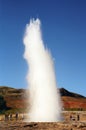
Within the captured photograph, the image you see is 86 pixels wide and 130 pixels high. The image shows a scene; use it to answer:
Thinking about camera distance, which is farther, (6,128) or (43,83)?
(43,83)

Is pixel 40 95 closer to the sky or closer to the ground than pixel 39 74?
closer to the ground

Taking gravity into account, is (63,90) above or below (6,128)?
above

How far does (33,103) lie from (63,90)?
44813mm

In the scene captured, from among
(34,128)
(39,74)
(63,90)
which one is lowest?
(34,128)

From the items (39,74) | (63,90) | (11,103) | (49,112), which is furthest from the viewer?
(63,90)

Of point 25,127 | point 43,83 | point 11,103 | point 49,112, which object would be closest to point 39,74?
point 43,83

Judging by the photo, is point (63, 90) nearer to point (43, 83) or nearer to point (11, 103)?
point (11, 103)

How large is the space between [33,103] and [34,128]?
9.20m

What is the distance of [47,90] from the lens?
28.7 meters

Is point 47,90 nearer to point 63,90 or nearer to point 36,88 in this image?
point 36,88

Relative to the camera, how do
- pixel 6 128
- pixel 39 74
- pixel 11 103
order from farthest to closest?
pixel 11 103 → pixel 39 74 → pixel 6 128

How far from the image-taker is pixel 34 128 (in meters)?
19.7

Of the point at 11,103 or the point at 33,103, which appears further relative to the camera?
the point at 11,103

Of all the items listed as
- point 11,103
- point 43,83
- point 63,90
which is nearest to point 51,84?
point 43,83
